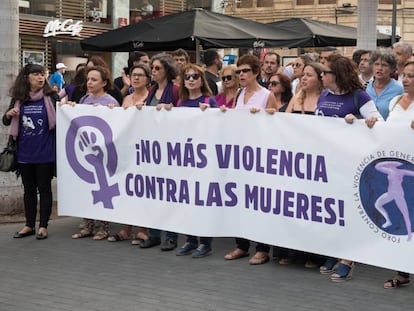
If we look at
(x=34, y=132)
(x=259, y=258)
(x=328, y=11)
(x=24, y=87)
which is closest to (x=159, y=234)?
(x=259, y=258)

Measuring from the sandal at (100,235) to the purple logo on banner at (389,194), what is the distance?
3239 millimetres

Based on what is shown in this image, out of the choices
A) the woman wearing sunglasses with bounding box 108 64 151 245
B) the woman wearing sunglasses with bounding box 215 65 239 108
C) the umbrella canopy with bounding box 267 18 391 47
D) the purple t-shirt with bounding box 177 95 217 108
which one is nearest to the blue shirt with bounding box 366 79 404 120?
the woman wearing sunglasses with bounding box 215 65 239 108

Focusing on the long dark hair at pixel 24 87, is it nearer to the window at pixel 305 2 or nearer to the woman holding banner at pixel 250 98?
the woman holding banner at pixel 250 98

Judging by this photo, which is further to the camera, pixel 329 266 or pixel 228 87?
pixel 228 87

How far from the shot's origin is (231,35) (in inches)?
506

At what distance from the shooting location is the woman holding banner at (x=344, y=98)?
6.64m

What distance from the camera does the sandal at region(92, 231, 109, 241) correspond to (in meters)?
8.44

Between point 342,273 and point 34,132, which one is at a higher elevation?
point 34,132

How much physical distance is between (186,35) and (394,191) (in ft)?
21.9

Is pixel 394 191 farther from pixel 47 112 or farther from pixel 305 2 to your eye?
pixel 305 2

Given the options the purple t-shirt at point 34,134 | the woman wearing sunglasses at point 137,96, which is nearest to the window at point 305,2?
the woman wearing sunglasses at point 137,96

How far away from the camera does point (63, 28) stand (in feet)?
75.3

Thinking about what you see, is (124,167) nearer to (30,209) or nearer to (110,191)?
(110,191)

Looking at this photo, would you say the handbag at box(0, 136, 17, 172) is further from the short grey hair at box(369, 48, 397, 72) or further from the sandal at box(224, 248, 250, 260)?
the short grey hair at box(369, 48, 397, 72)
